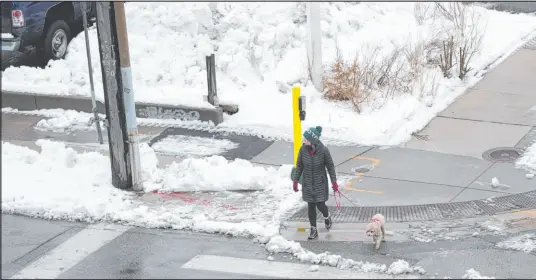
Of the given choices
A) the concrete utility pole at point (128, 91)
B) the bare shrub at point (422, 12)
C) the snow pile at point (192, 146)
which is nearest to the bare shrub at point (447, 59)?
the bare shrub at point (422, 12)

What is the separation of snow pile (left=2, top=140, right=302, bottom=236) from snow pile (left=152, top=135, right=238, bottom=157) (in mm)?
563

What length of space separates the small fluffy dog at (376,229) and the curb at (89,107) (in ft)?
15.9

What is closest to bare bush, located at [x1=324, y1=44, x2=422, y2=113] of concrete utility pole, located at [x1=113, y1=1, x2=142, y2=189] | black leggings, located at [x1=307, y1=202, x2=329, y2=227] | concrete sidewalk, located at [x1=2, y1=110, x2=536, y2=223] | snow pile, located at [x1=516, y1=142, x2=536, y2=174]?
concrete sidewalk, located at [x1=2, y1=110, x2=536, y2=223]

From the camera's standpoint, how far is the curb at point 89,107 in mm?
13531

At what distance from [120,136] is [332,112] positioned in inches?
145

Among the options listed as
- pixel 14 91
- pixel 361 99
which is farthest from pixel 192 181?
pixel 14 91

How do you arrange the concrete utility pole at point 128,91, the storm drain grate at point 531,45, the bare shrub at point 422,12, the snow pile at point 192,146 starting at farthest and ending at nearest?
the bare shrub at point 422,12 → the storm drain grate at point 531,45 → the snow pile at point 192,146 → the concrete utility pole at point 128,91

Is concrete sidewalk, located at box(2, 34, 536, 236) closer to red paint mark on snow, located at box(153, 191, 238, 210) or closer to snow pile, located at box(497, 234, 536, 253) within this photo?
snow pile, located at box(497, 234, 536, 253)

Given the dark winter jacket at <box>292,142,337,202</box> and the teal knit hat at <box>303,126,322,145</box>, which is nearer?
→ the teal knit hat at <box>303,126,322,145</box>

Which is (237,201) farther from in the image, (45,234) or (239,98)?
(239,98)

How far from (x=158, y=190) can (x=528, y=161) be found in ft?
16.3

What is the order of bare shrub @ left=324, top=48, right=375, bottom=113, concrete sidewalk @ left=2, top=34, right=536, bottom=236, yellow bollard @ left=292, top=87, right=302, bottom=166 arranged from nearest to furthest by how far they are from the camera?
concrete sidewalk @ left=2, top=34, right=536, bottom=236, yellow bollard @ left=292, top=87, right=302, bottom=166, bare shrub @ left=324, top=48, right=375, bottom=113

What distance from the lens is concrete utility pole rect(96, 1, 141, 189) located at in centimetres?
1080

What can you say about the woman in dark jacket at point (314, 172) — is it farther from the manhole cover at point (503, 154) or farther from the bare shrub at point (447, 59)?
the bare shrub at point (447, 59)
